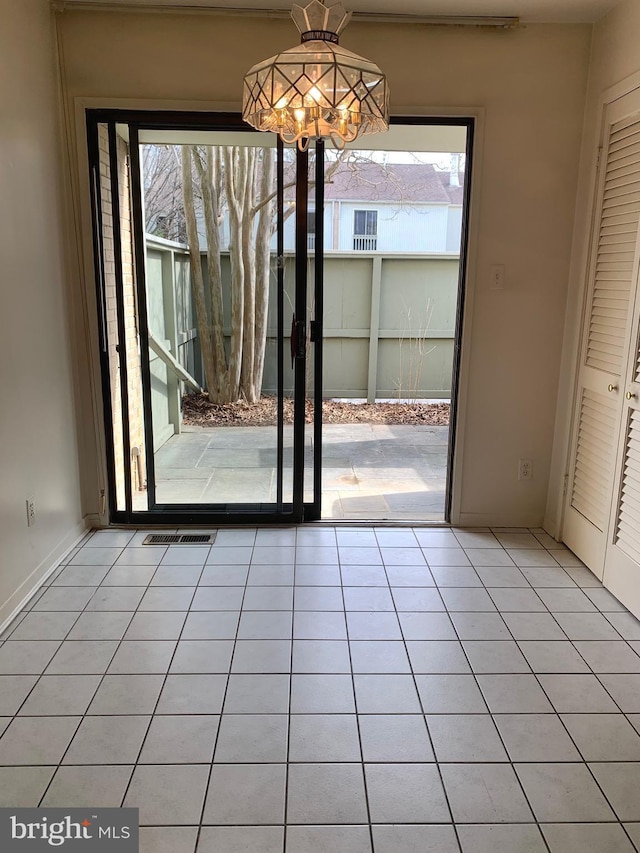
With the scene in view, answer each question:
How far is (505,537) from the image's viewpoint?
3334 millimetres

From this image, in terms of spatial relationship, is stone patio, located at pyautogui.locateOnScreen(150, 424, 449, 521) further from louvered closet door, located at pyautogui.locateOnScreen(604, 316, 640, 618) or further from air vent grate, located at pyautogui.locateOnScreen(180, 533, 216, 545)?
louvered closet door, located at pyautogui.locateOnScreen(604, 316, 640, 618)

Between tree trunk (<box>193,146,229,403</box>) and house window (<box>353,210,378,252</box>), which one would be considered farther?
house window (<box>353,210,378,252</box>)

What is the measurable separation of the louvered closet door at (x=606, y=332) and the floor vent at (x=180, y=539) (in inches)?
74.0

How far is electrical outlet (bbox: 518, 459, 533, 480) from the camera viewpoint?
339 centimetres

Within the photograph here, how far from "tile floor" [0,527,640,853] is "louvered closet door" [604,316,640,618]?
0.11 m

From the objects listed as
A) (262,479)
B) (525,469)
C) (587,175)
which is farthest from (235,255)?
(525,469)

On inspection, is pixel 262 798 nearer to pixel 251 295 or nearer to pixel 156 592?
pixel 156 592

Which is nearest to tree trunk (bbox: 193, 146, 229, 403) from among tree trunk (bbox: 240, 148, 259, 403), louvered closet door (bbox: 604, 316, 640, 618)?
tree trunk (bbox: 240, 148, 259, 403)

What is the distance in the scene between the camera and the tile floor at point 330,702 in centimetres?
157

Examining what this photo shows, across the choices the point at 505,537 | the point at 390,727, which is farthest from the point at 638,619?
the point at 390,727

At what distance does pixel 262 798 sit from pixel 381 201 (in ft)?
22.9

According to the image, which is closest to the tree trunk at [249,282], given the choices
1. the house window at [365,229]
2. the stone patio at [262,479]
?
the stone patio at [262,479]

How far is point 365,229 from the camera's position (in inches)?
318

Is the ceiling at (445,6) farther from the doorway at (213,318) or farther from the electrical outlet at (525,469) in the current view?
the electrical outlet at (525,469)
